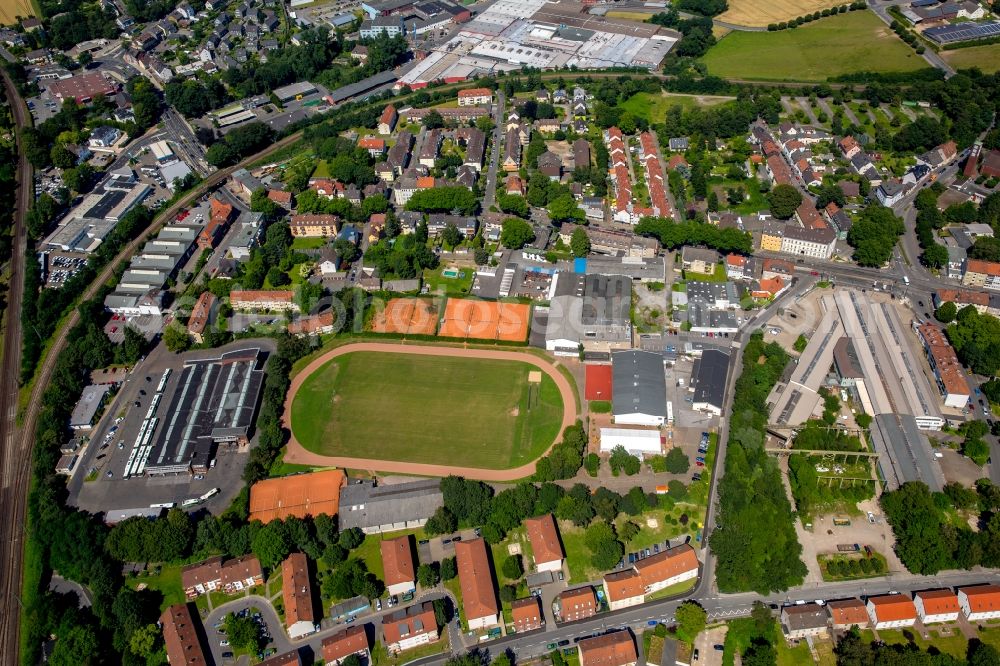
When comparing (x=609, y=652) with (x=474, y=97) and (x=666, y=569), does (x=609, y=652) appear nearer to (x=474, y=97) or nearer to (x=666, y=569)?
(x=666, y=569)

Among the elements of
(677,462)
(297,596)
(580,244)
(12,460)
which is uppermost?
(580,244)

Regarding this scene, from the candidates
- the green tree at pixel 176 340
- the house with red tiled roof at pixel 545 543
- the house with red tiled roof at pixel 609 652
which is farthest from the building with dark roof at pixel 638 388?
the green tree at pixel 176 340

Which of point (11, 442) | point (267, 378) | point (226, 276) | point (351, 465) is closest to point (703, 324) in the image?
point (351, 465)

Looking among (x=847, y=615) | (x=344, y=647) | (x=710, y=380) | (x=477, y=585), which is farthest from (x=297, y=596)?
(x=710, y=380)

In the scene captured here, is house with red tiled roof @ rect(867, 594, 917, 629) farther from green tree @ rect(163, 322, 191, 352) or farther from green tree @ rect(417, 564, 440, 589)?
green tree @ rect(163, 322, 191, 352)

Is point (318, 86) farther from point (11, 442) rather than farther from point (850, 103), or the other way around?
point (850, 103)

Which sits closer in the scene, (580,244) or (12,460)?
(12,460)

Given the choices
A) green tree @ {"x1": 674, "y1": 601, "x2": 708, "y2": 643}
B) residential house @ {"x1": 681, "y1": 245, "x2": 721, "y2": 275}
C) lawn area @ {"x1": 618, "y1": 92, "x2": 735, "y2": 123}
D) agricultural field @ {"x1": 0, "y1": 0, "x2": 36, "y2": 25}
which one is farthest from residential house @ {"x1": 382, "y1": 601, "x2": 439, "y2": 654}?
agricultural field @ {"x1": 0, "y1": 0, "x2": 36, "y2": 25}
